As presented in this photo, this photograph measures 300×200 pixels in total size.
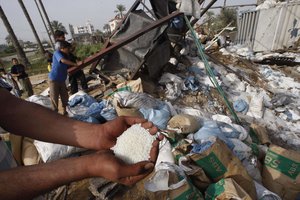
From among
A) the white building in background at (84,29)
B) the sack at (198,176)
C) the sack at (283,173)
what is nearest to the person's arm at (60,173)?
the sack at (198,176)

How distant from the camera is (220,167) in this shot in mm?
1918

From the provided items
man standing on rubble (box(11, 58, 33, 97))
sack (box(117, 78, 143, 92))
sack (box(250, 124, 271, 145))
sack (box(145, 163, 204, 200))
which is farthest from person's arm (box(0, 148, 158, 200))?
man standing on rubble (box(11, 58, 33, 97))

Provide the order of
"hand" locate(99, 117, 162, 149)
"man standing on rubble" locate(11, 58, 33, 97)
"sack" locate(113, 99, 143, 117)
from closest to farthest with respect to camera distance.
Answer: "hand" locate(99, 117, 162, 149)
"sack" locate(113, 99, 143, 117)
"man standing on rubble" locate(11, 58, 33, 97)

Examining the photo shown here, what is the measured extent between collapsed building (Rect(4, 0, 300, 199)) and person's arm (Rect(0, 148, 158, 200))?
895 millimetres

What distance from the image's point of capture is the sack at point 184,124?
2.78 meters

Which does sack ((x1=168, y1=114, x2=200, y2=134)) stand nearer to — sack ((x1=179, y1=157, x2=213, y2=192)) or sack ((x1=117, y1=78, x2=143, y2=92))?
sack ((x1=179, y1=157, x2=213, y2=192))

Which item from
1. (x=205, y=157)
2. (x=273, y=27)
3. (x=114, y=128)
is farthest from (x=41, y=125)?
(x=273, y=27)

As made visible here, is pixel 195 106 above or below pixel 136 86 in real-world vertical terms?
below

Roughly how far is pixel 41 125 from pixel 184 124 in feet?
6.54

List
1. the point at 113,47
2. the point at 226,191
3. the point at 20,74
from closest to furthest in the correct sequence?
the point at 226,191, the point at 113,47, the point at 20,74

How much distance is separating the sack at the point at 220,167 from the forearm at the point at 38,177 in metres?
1.35

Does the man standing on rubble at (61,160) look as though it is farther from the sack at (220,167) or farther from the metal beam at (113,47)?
the metal beam at (113,47)

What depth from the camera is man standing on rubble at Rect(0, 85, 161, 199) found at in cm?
70

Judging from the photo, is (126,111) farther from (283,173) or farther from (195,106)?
(283,173)
